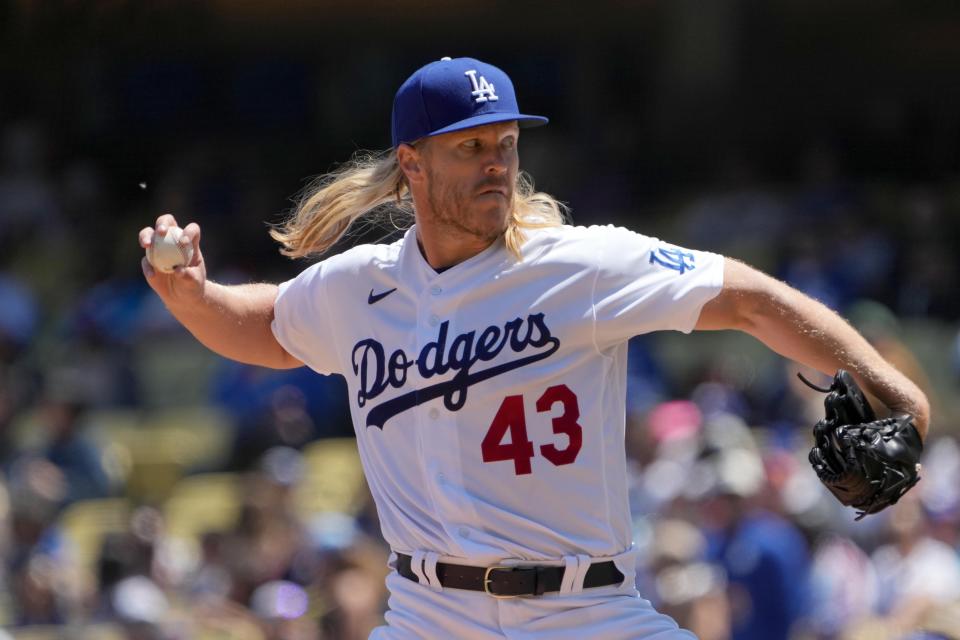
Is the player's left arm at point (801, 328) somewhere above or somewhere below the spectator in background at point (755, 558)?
above

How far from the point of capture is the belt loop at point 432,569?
350cm

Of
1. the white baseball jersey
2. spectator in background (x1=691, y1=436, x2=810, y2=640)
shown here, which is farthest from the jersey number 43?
spectator in background (x1=691, y1=436, x2=810, y2=640)

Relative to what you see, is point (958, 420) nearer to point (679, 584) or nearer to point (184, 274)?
point (679, 584)

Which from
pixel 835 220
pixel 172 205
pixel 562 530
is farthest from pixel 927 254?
pixel 562 530

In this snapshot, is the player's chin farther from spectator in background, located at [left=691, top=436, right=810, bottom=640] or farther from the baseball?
spectator in background, located at [left=691, top=436, right=810, bottom=640]

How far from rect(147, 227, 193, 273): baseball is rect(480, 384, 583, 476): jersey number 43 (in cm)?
85

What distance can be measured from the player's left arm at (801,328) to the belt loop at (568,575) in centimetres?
60

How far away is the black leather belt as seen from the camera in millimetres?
3410

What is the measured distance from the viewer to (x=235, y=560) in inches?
289

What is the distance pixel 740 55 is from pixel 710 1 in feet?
1.95

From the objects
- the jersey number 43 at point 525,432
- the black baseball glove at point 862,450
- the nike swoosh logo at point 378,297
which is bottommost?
the black baseball glove at point 862,450

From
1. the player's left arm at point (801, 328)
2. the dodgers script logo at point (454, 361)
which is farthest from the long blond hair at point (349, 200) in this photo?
the player's left arm at point (801, 328)

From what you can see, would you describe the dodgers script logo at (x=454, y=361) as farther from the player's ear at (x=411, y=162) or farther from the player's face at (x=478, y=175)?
the player's ear at (x=411, y=162)

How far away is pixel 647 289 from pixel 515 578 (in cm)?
70
